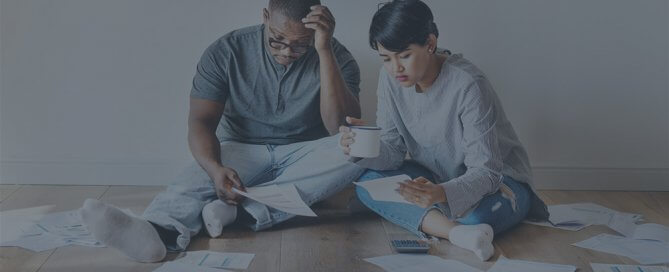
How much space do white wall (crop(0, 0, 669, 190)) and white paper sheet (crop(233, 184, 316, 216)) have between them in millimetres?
859

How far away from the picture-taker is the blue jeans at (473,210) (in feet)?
7.98

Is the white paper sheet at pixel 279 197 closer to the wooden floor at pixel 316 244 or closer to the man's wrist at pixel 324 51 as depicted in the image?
the wooden floor at pixel 316 244

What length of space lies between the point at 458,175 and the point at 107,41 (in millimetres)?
1484

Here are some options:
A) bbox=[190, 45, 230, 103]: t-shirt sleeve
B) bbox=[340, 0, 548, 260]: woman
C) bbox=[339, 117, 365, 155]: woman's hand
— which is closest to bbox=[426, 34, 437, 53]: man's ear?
bbox=[340, 0, 548, 260]: woman

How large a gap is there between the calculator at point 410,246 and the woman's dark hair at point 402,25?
1.88 ft

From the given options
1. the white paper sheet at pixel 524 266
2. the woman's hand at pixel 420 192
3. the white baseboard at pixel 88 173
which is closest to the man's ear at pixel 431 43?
the woman's hand at pixel 420 192

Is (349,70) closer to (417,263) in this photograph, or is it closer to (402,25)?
(402,25)

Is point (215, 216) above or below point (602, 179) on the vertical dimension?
above

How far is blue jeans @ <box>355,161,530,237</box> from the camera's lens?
7.98 ft

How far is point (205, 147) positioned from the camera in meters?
2.61

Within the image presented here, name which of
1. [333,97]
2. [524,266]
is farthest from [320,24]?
[524,266]

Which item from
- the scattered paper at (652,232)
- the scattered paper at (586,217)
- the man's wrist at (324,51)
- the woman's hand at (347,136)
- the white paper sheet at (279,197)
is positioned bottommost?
the scattered paper at (586,217)

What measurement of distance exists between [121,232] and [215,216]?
1.19 feet

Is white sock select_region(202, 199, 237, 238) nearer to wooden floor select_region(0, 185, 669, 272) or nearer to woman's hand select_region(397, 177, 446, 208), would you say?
wooden floor select_region(0, 185, 669, 272)
